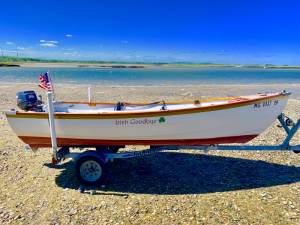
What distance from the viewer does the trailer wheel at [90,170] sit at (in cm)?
633

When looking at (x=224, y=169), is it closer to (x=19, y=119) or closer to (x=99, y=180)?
(x=99, y=180)

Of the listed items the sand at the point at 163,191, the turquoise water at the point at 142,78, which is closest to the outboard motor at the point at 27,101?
the sand at the point at 163,191

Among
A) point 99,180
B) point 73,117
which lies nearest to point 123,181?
point 99,180

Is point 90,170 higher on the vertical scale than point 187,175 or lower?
higher

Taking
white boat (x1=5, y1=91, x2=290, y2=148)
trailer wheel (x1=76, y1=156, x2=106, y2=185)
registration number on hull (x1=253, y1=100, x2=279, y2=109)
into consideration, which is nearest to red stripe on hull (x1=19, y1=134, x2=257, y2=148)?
white boat (x1=5, y1=91, x2=290, y2=148)

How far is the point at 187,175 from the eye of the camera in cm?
703

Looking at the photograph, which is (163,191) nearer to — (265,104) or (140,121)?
(140,121)

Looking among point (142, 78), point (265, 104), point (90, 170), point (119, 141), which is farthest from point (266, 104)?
point (142, 78)

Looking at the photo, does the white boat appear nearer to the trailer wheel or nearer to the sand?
the trailer wheel

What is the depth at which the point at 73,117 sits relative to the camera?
6355 mm

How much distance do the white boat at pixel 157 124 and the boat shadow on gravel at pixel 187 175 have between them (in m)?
0.87

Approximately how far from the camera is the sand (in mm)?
5230

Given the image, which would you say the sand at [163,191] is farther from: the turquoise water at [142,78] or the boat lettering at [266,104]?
the turquoise water at [142,78]

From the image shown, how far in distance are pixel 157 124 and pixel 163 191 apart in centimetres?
144
